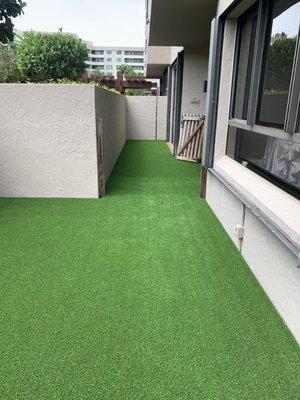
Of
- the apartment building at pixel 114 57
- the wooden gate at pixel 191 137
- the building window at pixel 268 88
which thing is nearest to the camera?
the building window at pixel 268 88

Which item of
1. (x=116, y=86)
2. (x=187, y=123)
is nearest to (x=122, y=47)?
(x=116, y=86)

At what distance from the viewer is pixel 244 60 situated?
137 inches

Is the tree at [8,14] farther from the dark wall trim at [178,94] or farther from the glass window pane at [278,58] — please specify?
the dark wall trim at [178,94]

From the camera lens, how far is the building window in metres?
2.30

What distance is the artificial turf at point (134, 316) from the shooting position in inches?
59.9

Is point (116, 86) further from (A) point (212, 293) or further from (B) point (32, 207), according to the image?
(A) point (212, 293)

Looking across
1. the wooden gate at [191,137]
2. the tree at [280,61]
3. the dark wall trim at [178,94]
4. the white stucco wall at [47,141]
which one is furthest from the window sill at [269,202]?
the dark wall trim at [178,94]

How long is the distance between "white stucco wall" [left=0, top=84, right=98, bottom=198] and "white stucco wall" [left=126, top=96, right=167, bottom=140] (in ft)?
22.3

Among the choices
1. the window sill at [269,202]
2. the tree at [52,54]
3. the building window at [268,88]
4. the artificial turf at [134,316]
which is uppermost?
the tree at [52,54]

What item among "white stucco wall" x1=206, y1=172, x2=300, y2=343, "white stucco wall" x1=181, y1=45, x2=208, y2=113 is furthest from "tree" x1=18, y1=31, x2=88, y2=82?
"white stucco wall" x1=206, y1=172, x2=300, y2=343

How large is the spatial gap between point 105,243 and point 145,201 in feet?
4.59

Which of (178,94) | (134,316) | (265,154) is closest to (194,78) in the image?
(178,94)

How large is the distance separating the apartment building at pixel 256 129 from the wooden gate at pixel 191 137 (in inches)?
76.0

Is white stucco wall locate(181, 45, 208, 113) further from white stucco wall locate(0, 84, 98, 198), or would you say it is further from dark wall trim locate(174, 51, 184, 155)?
white stucco wall locate(0, 84, 98, 198)
